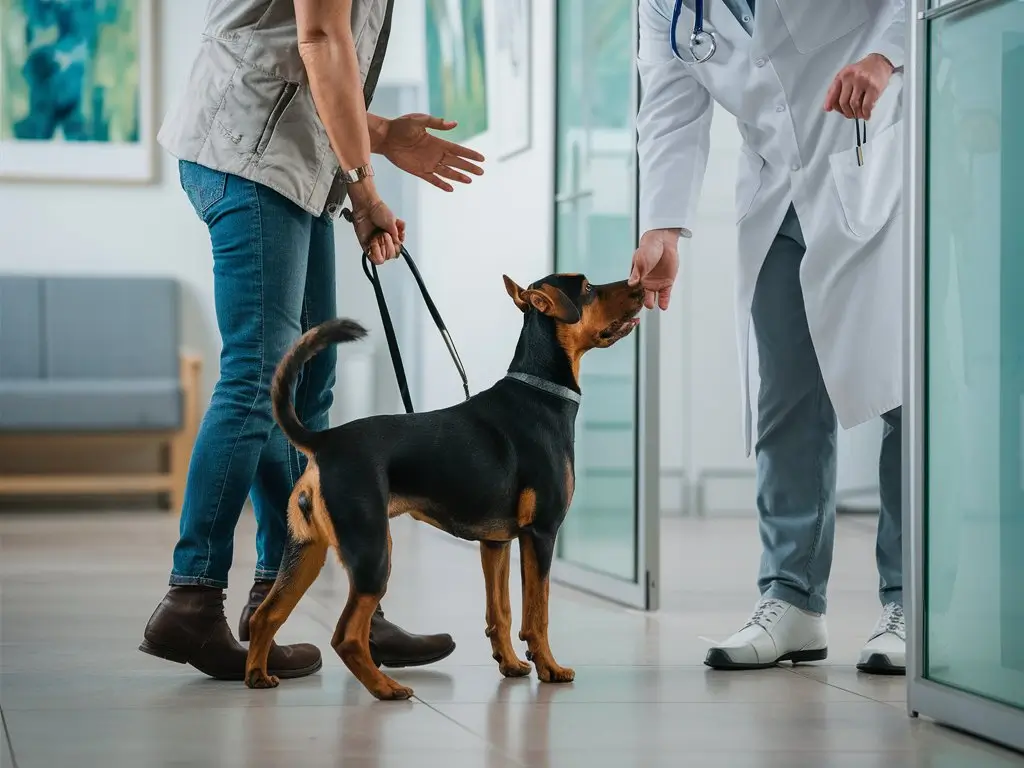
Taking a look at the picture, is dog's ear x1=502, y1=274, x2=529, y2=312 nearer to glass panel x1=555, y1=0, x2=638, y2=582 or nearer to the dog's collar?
the dog's collar

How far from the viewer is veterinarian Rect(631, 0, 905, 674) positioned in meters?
2.05

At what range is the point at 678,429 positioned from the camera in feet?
16.9

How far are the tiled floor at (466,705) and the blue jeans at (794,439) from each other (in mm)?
154

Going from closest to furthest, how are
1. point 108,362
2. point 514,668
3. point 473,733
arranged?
point 473,733
point 514,668
point 108,362

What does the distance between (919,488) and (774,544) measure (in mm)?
496

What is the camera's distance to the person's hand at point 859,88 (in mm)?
1829

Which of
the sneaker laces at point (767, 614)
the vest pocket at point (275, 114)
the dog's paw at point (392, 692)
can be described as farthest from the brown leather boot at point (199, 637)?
the sneaker laces at point (767, 614)

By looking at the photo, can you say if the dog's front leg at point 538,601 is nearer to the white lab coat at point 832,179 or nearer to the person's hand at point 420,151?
the white lab coat at point 832,179

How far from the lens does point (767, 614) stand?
212cm

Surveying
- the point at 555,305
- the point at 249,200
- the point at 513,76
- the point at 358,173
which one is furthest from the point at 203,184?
the point at 513,76

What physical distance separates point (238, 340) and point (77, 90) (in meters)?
4.12

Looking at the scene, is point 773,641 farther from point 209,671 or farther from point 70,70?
point 70,70

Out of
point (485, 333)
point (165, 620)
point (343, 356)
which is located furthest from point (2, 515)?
point (165, 620)

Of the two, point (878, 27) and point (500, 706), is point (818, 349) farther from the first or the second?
point (500, 706)
